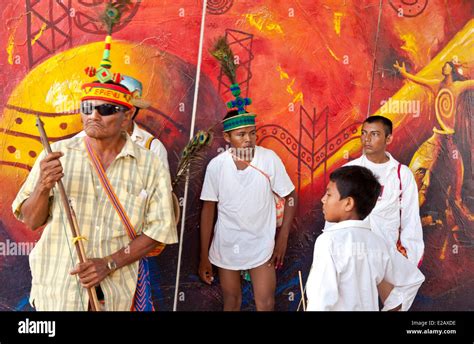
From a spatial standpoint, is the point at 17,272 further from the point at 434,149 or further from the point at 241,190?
the point at 434,149

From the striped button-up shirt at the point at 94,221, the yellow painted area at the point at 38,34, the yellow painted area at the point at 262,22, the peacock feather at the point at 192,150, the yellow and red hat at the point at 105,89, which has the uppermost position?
the yellow painted area at the point at 262,22

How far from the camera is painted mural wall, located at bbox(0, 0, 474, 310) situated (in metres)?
5.34

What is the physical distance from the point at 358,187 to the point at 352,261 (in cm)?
44

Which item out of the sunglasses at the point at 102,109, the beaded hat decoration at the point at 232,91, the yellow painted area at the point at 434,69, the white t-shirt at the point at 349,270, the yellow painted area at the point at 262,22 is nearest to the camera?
the white t-shirt at the point at 349,270

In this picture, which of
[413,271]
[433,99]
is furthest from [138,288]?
[433,99]

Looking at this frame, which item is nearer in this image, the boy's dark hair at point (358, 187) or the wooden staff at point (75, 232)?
the boy's dark hair at point (358, 187)

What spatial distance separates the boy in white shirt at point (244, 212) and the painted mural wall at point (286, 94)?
31cm

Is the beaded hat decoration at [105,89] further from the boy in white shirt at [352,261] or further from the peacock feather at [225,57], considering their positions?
the peacock feather at [225,57]

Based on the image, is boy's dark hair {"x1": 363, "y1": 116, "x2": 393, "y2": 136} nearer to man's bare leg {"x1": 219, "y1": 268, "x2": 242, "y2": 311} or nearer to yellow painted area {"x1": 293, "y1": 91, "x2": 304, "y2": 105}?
yellow painted area {"x1": 293, "y1": 91, "x2": 304, "y2": 105}

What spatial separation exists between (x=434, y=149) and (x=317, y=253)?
9.78 feet

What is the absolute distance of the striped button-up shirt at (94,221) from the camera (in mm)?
3686

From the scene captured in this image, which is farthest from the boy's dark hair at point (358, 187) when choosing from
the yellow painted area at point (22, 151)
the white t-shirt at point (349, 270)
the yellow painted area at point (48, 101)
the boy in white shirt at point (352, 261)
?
the yellow painted area at point (22, 151)

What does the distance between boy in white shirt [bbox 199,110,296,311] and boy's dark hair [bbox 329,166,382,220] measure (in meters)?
1.73

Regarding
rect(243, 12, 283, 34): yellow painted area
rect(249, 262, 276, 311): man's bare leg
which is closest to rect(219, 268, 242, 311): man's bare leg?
rect(249, 262, 276, 311): man's bare leg
